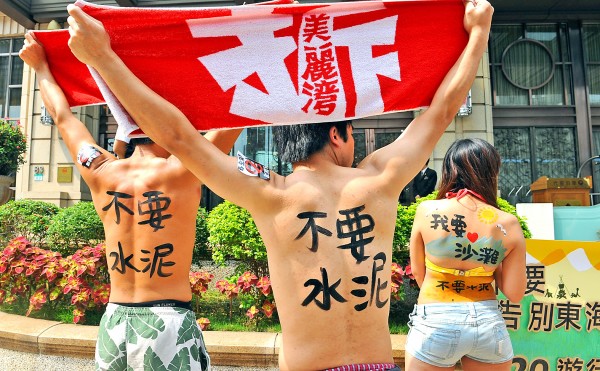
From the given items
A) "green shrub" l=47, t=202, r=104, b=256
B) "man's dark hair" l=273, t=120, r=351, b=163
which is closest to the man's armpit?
"man's dark hair" l=273, t=120, r=351, b=163

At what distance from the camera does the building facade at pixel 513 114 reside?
11.0 metres

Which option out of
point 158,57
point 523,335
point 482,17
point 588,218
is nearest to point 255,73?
point 158,57

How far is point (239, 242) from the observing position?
5.35 metres

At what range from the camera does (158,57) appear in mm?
2076

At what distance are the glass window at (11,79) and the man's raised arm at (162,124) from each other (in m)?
13.3

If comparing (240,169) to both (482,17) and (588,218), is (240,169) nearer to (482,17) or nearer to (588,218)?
(482,17)

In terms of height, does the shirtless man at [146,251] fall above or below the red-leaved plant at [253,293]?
above

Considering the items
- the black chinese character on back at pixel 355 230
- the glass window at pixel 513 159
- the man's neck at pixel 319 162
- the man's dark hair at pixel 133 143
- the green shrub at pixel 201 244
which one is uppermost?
the glass window at pixel 513 159

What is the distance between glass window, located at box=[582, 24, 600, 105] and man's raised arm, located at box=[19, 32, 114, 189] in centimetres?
1246

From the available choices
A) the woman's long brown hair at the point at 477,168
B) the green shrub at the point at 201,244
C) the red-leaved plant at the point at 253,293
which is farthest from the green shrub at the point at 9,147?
the woman's long brown hair at the point at 477,168

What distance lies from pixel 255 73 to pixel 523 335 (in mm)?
3311

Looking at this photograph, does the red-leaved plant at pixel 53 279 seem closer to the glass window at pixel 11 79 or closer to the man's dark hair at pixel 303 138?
the man's dark hair at pixel 303 138

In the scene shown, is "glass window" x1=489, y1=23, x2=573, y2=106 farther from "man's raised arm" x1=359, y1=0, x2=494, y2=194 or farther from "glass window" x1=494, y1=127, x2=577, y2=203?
"man's raised arm" x1=359, y1=0, x2=494, y2=194

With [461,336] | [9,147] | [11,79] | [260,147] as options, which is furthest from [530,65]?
[11,79]
